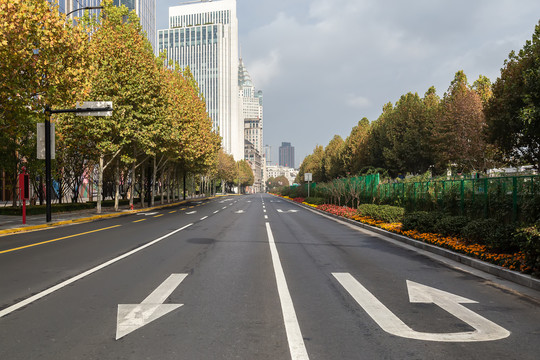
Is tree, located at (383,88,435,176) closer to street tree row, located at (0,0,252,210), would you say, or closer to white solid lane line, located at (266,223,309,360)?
street tree row, located at (0,0,252,210)

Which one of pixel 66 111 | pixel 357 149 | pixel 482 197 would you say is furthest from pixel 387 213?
pixel 357 149

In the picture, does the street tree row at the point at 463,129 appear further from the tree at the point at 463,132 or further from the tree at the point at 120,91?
the tree at the point at 120,91

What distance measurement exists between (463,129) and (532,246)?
26.4 meters

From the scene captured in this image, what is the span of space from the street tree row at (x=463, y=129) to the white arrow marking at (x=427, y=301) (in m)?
5.47

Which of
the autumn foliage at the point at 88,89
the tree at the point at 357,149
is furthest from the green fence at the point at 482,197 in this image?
the tree at the point at 357,149

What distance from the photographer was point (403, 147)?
1490 inches

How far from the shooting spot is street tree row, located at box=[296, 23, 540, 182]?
20.9 m

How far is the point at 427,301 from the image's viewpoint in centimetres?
544

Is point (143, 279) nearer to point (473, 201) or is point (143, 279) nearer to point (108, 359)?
point (108, 359)

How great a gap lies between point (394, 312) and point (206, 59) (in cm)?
17427

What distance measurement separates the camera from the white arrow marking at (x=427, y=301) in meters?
4.07

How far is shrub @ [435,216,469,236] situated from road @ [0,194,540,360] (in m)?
2.29

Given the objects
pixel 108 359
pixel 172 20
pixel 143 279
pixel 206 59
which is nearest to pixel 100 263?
pixel 143 279

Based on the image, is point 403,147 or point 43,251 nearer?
point 43,251
